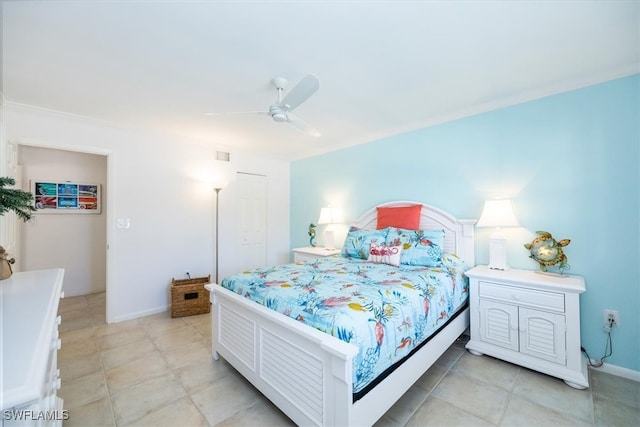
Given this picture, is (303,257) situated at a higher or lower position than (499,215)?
lower

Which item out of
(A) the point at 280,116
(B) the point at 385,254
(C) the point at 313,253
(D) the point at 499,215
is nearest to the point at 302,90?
(A) the point at 280,116

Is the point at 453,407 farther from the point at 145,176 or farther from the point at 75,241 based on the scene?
the point at 75,241

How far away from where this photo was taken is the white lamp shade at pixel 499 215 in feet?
8.03

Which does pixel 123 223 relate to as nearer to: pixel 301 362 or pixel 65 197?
pixel 65 197

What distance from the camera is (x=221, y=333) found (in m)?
2.31

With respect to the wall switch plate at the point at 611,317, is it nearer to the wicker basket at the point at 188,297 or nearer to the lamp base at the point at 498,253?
the lamp base at the point at 498,253

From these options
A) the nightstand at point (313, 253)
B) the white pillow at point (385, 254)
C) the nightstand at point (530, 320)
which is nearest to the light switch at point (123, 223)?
the nightstand at point (313, 253)

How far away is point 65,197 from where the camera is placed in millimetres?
4234

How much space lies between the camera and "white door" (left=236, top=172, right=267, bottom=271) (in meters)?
4.49

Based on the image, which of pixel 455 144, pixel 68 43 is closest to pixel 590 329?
pixel 455 144

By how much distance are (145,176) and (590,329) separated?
4.97 m

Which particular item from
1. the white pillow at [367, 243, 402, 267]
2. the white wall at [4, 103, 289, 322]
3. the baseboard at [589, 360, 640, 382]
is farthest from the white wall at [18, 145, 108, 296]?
the baseboard at [589, 360, 640, 382]

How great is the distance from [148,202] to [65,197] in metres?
1.94

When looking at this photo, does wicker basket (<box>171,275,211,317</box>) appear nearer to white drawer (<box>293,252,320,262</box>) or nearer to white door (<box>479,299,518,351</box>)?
white drawer (<box>293,252,320,262</box>)
